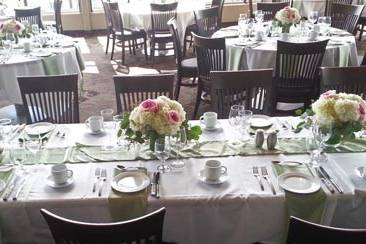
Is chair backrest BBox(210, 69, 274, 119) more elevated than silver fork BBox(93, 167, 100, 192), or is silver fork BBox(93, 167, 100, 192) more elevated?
chair backrest BBox(210, 69, 274, 119)

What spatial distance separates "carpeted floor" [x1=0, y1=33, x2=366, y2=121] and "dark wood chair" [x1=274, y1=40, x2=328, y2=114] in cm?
110

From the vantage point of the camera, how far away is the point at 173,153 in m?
1.82

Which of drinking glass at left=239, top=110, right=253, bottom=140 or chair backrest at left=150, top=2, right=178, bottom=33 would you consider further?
chair backrest at left=150, top=2, right=178, bottom=33

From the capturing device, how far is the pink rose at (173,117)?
5.30ft

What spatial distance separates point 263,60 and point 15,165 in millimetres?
2381

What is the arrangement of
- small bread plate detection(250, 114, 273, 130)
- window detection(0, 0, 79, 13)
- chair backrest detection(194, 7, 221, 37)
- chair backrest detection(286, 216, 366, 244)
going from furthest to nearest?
window detection(0, 0, 79, 13) → chair backrest detection(194, 7, 221, 37) → small bread plate detection(250, 114, 273, 130) → chair backrest detection(286, 216, 366, 244)

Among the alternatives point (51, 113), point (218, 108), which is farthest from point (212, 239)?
point (51, 113)

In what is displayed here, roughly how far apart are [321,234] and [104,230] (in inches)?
22.7

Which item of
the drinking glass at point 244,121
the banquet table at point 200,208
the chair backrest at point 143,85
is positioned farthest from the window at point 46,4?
the banquet table at point 200,208

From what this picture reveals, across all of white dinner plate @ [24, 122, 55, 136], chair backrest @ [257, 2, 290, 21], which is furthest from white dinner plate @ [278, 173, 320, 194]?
chair backrest @ [257, 2, 290, 21]

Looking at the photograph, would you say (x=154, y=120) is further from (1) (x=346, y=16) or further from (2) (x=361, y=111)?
(1) (x=346, y=16)

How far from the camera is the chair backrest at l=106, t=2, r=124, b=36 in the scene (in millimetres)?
5586

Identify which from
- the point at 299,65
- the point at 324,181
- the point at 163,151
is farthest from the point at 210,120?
the point at 299,65

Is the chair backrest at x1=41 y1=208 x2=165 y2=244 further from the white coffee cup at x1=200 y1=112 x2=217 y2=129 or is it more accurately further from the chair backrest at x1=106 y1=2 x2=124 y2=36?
the chair backrest at x1=106 y1=2 x2=124 y2=36
